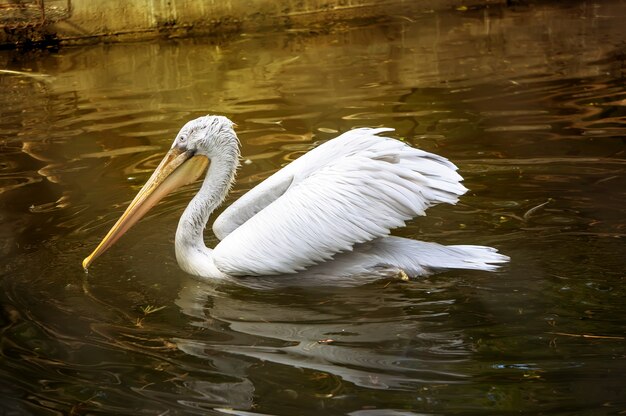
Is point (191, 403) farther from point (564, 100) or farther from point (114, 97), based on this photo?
point (114, 97)

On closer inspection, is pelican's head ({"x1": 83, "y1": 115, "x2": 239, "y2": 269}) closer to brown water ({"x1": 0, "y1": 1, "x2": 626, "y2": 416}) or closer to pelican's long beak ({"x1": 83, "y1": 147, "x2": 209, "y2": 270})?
pelican's long beak ({"x1": 83, "y1": 147, "x2": 209, "y2": 270})

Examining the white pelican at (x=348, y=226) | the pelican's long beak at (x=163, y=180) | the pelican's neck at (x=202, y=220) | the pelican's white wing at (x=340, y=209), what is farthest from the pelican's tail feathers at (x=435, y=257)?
the pelican's long beak at (x=163, y=180)

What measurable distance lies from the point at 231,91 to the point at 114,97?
924mm

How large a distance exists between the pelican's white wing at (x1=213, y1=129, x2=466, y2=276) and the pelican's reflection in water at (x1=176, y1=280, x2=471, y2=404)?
146 millimetres

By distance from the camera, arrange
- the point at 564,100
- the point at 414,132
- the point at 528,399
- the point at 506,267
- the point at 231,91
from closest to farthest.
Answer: the point at 528,399 < the point at 506,267 < the point at 414,132 < the point at 564,100 < the point at 231,91

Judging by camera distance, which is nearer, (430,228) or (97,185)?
(430,228)

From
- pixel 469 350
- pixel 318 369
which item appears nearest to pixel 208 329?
pixel 318 369

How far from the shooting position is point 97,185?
5770 mm

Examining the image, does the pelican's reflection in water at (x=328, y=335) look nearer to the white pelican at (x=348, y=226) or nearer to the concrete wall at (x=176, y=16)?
the white pelican at (x=348, y=226)

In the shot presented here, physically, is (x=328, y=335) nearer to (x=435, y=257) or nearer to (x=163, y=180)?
(x=435, y=257)

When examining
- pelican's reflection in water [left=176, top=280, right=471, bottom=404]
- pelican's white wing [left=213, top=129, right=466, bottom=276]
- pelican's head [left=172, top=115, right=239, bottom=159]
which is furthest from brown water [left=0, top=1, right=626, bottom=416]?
pelican's head [left=172, top=115, right=239, bottom=159]

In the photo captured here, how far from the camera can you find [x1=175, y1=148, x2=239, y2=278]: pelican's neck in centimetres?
434

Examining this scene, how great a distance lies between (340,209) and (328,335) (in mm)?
681

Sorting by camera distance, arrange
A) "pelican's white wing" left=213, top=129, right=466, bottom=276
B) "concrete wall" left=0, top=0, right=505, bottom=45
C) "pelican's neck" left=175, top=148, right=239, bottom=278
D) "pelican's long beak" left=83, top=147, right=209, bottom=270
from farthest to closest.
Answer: "concrete wall" left=0, top=0, right=505, bottom=45 < "pelican's long beak" left=83, top=147, right=209, bottom=270 < "pelican's neck" left=175, top=148, right=239, bottom=278 < "pelican's white wing" left=213, top=129, right=466, bottom=276
